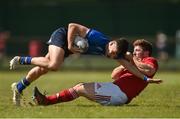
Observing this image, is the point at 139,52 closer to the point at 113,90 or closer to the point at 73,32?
the point at 113,90

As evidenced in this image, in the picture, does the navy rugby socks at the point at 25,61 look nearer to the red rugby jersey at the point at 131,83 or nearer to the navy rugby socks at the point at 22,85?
the navy rugby socks at the point at 22,85

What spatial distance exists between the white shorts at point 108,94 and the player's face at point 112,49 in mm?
514

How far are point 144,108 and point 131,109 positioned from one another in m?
0.35

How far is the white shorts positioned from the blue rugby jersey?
1.80ft

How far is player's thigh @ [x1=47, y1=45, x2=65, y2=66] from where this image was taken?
1262 cm

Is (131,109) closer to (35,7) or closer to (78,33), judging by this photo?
(78,33)

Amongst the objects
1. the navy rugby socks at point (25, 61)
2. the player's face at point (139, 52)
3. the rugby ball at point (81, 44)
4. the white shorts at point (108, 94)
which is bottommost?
the white shorts at point (108, 94)

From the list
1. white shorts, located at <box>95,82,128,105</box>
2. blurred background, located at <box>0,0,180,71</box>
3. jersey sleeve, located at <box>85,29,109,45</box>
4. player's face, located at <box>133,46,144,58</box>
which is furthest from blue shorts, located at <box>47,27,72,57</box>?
blurred background, located at <box>0,0,180,71</box>

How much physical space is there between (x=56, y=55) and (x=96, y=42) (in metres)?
0.68

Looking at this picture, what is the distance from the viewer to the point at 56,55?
1264cm

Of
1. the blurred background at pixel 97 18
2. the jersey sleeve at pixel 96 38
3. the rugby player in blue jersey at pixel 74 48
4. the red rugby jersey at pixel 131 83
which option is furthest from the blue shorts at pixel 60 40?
the blurred background at pixel 97 18

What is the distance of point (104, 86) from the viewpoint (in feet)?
42.1

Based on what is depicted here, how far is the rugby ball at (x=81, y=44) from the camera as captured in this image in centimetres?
1264

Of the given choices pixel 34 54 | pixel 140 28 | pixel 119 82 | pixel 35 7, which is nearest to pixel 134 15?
pixel 140 28
